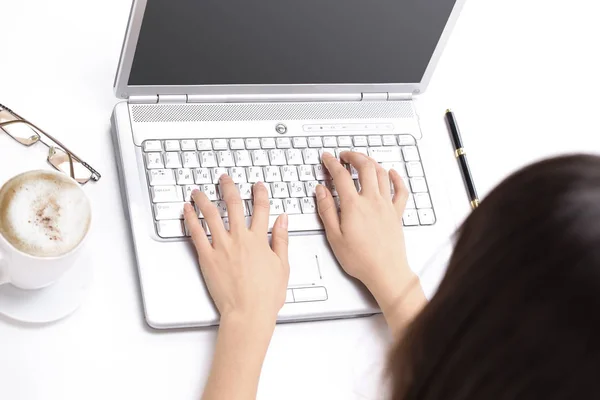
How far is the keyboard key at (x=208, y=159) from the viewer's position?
729 millimetres

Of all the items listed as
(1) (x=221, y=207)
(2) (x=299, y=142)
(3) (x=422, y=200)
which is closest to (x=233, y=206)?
(1) (x=221, y=207)

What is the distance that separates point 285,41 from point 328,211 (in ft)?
0.57

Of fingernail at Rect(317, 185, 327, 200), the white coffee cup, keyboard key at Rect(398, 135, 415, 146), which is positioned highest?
keyboard key at Rect(398, 135, 415, 146)

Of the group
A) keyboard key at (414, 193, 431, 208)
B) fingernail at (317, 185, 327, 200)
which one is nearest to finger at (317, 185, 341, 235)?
fingernail at (317, 185, 327, 200)

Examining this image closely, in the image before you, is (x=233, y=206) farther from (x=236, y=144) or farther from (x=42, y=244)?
(x=42, y=244)

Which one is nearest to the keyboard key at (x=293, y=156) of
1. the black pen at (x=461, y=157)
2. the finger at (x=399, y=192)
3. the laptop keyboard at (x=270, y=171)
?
the laptop keyboard at (x=270, y=171)

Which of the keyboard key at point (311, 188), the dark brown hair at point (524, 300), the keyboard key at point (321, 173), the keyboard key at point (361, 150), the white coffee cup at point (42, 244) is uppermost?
the keyboard key at point (361, 150)

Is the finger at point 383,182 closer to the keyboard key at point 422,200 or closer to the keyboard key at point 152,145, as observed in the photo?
the keyboard key at point 422,200

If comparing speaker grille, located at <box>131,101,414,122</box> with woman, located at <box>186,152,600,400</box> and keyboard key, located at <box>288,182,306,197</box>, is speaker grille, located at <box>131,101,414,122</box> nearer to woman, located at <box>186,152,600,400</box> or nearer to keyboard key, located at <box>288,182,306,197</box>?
keyboard key, located at <box>288,182,306,197</box>

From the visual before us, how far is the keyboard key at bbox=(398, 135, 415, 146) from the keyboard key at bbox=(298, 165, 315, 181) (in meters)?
0.12

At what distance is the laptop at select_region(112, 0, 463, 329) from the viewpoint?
679 mm

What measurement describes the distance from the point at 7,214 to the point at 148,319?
0.51ft

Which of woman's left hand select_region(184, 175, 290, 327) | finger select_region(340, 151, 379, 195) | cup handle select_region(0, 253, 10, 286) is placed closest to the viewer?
cup handle select_region(0, 253, 10, 286)

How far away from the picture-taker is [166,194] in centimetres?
70
